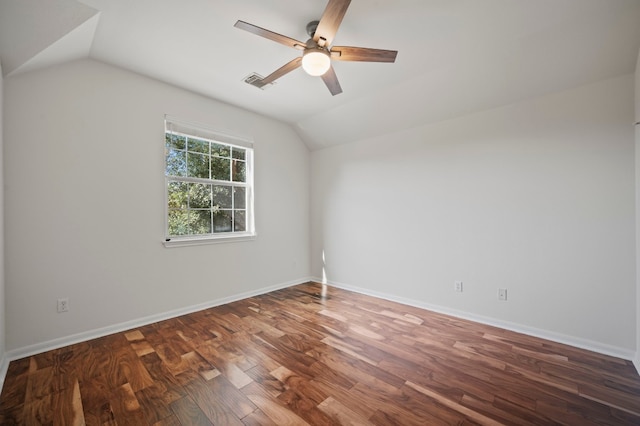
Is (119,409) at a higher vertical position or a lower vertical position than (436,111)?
lower

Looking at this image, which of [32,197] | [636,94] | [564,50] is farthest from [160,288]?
[636,94]

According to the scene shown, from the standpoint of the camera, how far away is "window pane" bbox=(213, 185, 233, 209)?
3483 millimetres

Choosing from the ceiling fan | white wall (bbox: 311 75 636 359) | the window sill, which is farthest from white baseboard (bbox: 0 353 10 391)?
white wall (bbox: 311 75 636 359)

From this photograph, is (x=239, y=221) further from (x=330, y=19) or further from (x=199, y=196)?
(x=330, y=19)

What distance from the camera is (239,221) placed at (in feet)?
12.4

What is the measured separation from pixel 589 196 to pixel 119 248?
4.40 m

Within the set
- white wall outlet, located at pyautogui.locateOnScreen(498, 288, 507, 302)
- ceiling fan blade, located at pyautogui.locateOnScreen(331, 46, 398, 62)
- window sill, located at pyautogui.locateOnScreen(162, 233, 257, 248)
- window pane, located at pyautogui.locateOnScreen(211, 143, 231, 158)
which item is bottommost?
white wall outlet, located at pyautogui.locateOnScreen(498, 288, 507, 302)

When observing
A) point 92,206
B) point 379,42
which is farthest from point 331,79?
point 92,206

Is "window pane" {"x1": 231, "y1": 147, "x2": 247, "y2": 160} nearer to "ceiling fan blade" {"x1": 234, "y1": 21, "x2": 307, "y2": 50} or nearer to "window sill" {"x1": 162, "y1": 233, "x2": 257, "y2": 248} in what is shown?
"window sill" {"x1": 162, "y1": 233, "x2": 257, "y2": 248}

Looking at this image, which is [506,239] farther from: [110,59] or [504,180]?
[110,59]

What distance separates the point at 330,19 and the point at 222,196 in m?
2.55

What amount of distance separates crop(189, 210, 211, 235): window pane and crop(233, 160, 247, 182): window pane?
0.63 metres

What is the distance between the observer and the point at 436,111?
308 cm

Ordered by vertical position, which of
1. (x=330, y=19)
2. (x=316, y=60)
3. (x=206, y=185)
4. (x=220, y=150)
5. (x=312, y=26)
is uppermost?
(x=312, y=26)
